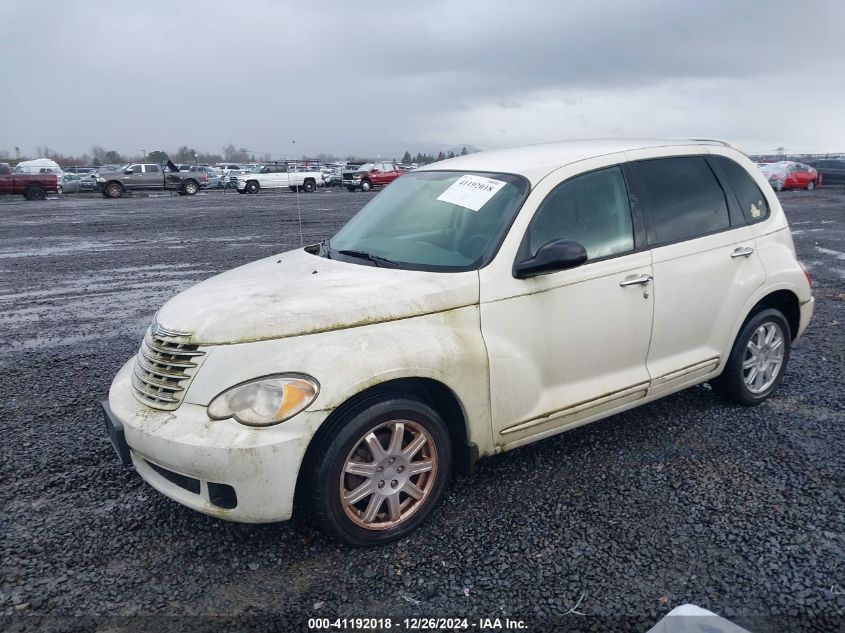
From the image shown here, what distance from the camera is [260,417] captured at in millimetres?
2758

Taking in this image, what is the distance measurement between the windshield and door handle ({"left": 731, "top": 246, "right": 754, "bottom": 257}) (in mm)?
1654

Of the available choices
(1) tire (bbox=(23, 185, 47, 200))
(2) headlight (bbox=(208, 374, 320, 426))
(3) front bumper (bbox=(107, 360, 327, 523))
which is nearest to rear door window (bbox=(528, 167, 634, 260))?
(2) headlight (bbox=(208, 374, 320, 426))

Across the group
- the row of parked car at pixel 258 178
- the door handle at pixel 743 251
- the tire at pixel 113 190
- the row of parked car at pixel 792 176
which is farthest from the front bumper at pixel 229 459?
the tire at pixel 113 190

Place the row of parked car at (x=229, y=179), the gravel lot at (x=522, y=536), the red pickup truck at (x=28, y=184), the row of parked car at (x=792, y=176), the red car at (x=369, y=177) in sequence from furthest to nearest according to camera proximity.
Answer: the red car at (x=369, y=177) → the row of parked car at (x=229, y=179) → the row of parked car at (x=792, y=176) → the red pickup truck at (x=28, y=184) → the gravel lot at (x=522, y=536)

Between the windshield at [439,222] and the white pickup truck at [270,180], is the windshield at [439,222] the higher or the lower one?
the lower one

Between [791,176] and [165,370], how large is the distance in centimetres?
3524

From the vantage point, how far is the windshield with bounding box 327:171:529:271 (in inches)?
136

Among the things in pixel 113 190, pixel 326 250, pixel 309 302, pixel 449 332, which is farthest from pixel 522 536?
pixel 113 190

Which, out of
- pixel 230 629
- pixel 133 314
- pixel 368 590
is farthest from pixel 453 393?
pixel 133 314

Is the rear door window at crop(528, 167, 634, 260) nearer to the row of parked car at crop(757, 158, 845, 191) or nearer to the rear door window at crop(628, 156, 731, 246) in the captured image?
the rear door window at crop(628, 156, 731, 246)

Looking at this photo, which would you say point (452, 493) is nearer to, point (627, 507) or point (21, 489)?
point (627, 507)

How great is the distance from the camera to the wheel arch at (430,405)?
286 cm

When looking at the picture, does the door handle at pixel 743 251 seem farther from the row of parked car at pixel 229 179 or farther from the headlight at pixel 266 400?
the row of parked car at pixel 229 179

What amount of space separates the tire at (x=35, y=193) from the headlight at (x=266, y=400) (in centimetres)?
3479
